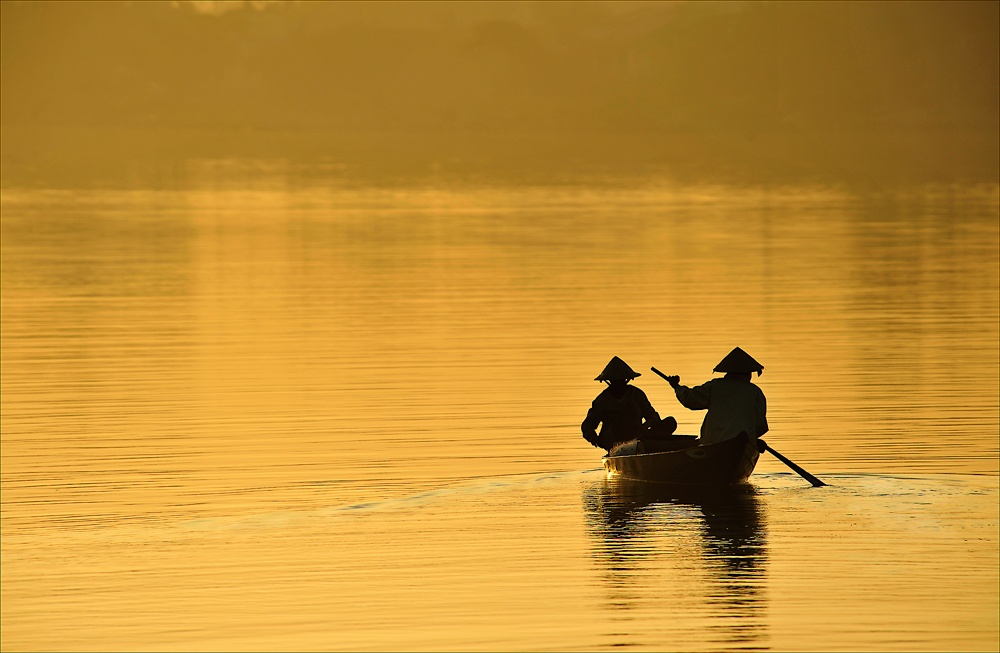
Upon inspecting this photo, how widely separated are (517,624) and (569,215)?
85237mm

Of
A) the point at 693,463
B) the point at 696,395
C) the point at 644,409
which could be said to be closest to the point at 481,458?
the point at 644,409

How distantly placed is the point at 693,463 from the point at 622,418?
2.27 m

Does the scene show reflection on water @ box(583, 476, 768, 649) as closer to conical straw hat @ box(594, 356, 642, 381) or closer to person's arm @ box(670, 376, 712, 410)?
person's arm @ box(670, 376, 712, 410)

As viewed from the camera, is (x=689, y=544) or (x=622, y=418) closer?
(x=689, y=544)

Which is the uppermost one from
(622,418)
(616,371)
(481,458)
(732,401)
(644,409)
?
(616,371)

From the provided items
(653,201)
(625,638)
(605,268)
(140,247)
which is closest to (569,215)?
(653,201)

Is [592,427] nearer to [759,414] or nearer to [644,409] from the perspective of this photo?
[644,409]

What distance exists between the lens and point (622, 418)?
24656 millimetres

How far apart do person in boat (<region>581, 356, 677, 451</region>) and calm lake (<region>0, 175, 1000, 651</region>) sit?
63 cm

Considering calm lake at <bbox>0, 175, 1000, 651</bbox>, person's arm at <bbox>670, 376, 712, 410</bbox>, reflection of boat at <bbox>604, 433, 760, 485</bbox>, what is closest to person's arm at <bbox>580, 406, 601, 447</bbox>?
calm lake at <bbox>0, 175, 1000, 651</bbox>

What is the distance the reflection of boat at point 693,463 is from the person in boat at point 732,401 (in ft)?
0.87

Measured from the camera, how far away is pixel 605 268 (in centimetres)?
6300

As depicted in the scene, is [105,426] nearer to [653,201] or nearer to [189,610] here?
[189,610]

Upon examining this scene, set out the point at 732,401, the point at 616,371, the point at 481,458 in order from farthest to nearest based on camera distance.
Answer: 1. the point at 481,458
2. the point at 616,371
3. the point at 732,401
